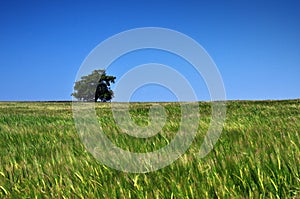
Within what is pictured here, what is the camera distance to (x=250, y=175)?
3.44 m

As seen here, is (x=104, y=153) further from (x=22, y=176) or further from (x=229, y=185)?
(x=229, y=185)

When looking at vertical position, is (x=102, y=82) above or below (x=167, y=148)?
above

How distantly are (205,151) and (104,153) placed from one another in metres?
1.37

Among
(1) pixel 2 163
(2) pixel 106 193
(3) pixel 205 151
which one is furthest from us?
(1) pixel 2 163

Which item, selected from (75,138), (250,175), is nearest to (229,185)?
(250,175)

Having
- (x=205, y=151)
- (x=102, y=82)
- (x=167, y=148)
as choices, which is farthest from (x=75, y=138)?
(x=102, y=82)

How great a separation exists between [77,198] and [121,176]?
A: 0.58m

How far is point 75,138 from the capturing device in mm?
6734

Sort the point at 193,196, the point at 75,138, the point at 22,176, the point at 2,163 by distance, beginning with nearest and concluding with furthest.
→ the point at 193,196 < the point at 22,176 < the point at 2,163 < the point at 75,138

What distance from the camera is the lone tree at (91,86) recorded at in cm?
6769

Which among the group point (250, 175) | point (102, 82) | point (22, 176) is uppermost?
point (102, 82)

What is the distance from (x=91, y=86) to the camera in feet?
237

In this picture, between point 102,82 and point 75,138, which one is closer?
point 75,138

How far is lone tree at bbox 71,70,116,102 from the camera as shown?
67688mm
